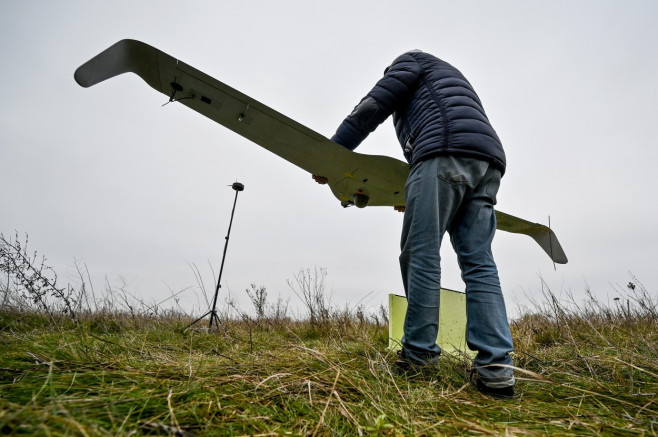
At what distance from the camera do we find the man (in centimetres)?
111

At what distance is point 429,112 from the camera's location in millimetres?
1311

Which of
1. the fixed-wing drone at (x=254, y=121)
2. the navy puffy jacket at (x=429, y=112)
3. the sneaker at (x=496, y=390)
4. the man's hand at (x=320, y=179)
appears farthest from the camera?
the man's hand at (x=320, y=179)

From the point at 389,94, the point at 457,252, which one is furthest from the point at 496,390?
the point at 389,94

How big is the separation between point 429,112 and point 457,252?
61cm

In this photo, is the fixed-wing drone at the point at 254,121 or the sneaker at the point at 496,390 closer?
the sneaker at the point at 496,390

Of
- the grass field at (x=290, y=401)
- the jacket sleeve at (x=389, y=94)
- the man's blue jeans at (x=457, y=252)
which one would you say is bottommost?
the grass field at (x=290, y=401)

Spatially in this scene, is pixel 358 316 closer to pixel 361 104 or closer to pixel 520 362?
pixel 520 362

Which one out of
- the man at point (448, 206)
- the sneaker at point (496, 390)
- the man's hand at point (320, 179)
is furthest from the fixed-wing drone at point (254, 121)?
the sneaker at point (496, 390)

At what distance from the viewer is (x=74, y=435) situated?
396mm

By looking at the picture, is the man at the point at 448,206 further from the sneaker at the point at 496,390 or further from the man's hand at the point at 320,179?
the man's hand at the point at 320,179

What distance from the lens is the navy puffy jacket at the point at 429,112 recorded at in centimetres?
122

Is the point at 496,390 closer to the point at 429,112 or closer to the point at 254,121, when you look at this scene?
the point at 429,112

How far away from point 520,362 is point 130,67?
2556mm

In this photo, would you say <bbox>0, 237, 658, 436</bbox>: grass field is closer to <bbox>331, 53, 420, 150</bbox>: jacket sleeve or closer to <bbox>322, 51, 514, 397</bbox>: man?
<bbox>322, 51, 514, 397</bbox>: man
